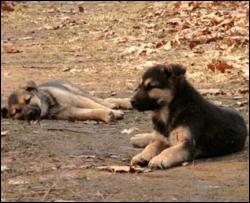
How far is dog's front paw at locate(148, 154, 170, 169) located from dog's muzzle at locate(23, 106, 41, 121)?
122 inches

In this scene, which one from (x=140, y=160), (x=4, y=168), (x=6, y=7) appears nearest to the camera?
(x=4, y=168)

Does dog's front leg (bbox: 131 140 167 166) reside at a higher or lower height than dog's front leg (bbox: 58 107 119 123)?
higher

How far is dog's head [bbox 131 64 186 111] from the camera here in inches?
312

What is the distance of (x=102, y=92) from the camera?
12.7m

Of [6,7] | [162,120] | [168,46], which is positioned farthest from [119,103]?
[6,7]

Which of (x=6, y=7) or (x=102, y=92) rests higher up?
(x=6, y=7)

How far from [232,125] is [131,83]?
5.26m

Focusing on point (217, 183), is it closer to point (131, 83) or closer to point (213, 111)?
point (213, 111)

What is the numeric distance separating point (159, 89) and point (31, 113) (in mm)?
2561

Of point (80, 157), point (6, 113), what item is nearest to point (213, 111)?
point (80, 157)

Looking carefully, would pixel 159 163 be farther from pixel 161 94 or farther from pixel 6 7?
pixel 6 7

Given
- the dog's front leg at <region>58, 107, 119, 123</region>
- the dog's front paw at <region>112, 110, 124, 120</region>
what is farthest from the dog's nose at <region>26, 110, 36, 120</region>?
the dog's front paw at <region>112, 110, 124, 120</region>

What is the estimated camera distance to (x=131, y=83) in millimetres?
13242

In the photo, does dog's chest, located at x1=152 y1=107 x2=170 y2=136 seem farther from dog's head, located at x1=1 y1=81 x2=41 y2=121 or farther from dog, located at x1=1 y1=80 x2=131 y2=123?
dog's head, located at x1=1 y1=81 x2=41 y2=121
